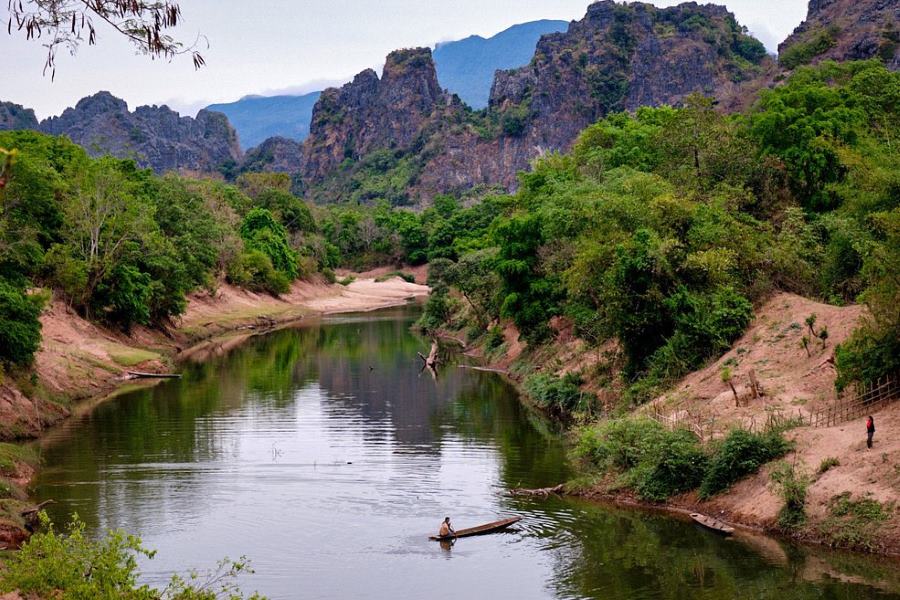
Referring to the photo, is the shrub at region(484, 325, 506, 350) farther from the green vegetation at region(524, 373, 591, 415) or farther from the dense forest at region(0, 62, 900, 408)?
the green vegetation at region(524, 373, 591, 415)

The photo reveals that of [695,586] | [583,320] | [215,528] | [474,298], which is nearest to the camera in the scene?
[695,586]

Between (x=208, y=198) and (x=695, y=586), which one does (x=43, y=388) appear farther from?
(x=208, y=198)

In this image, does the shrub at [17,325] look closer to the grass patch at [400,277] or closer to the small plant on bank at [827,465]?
the small plant on bank at [827,465]

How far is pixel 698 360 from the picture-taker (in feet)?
142

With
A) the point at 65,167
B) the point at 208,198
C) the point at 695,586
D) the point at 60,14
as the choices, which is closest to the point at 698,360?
the point at 695,586

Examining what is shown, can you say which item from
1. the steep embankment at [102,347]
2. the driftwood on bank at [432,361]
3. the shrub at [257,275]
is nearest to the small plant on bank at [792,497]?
the steep embankment at [102,347]

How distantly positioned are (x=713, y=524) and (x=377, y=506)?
10.1 meters

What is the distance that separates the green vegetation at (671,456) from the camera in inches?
1242

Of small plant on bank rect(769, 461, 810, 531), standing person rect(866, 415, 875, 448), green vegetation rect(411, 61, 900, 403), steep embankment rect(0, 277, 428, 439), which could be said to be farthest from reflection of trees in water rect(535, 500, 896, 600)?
steep embankment rect(0, 277, 428, 439)

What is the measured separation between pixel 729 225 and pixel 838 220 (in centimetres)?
473

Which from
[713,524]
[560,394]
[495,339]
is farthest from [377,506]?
[495,339]

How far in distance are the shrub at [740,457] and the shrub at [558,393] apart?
1557 centimetres

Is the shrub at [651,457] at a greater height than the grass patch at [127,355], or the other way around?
the grass patch at [127,355]

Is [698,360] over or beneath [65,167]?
beneath
